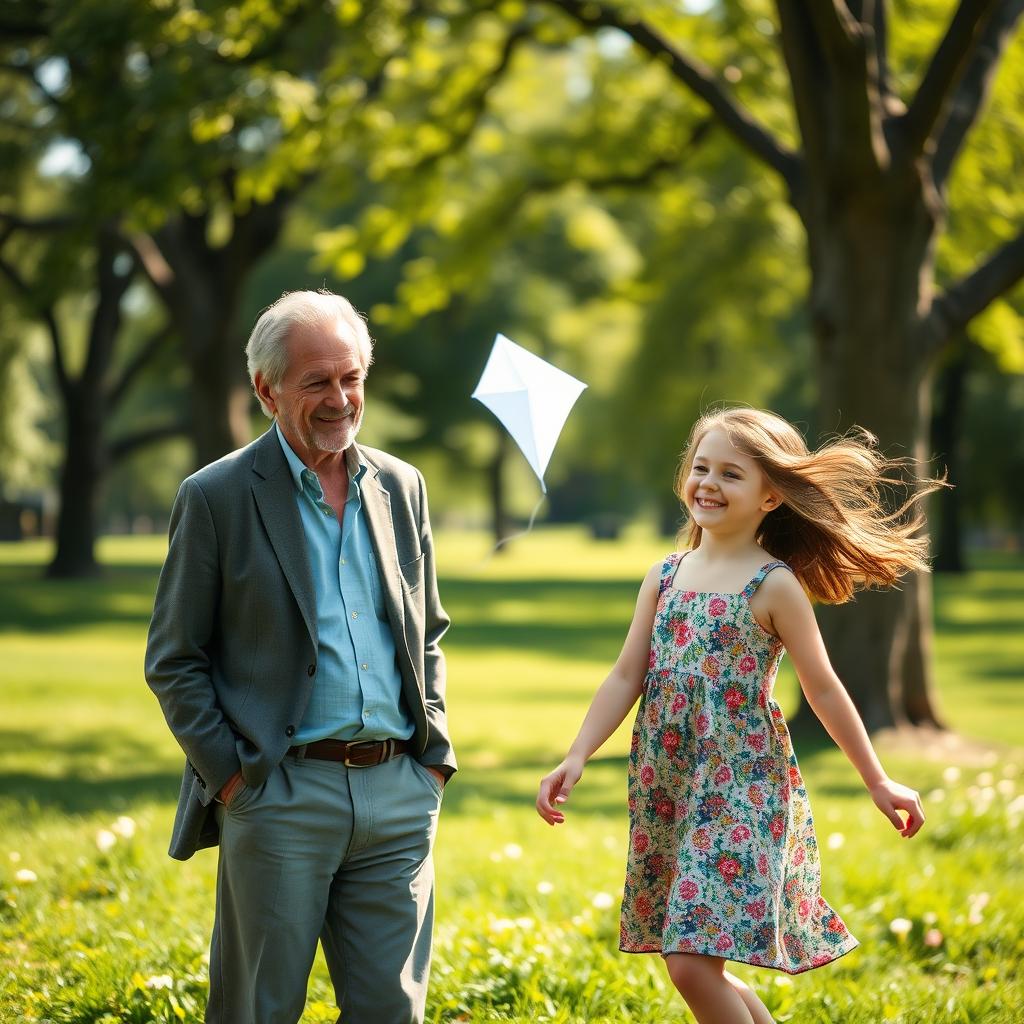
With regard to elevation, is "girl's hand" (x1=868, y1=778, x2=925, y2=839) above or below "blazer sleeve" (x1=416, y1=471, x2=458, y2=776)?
below

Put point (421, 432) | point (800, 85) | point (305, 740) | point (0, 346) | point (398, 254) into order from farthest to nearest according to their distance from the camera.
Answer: point (421, 432), point (398, 254), point (0, 346), point (800, 85), point (305, 740)

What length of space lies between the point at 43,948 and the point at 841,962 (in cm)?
291

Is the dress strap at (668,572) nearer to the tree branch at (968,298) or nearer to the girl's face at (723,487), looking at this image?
the girl's face at (723,487)

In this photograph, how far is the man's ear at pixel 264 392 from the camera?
136 inches

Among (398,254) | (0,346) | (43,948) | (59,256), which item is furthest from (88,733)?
(398,254)

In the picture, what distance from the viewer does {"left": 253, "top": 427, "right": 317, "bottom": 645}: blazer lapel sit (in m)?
3.36

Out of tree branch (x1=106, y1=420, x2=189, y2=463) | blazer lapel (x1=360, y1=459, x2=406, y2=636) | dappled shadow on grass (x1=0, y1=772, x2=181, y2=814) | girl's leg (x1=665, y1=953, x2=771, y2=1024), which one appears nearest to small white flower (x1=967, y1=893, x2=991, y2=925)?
girl's leg (x1=665, y1=953, x2=771, y2=1024)

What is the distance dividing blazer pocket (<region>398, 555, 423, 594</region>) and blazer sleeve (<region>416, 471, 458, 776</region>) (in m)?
0.05

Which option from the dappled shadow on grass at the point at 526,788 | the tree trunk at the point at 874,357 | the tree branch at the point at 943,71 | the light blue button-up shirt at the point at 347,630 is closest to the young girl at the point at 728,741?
the light blue button-up shirt at the point at 347,630

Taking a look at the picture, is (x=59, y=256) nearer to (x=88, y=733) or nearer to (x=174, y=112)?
(x=174, y=112)

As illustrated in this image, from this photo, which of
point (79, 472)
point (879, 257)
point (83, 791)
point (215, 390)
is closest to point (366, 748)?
point (83, 791)

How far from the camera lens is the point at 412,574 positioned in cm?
370

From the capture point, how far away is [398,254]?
36219mm

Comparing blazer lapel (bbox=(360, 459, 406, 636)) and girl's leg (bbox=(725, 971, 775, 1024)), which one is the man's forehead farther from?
girl's leg (bbox=(725, 971, 775, 1024))
